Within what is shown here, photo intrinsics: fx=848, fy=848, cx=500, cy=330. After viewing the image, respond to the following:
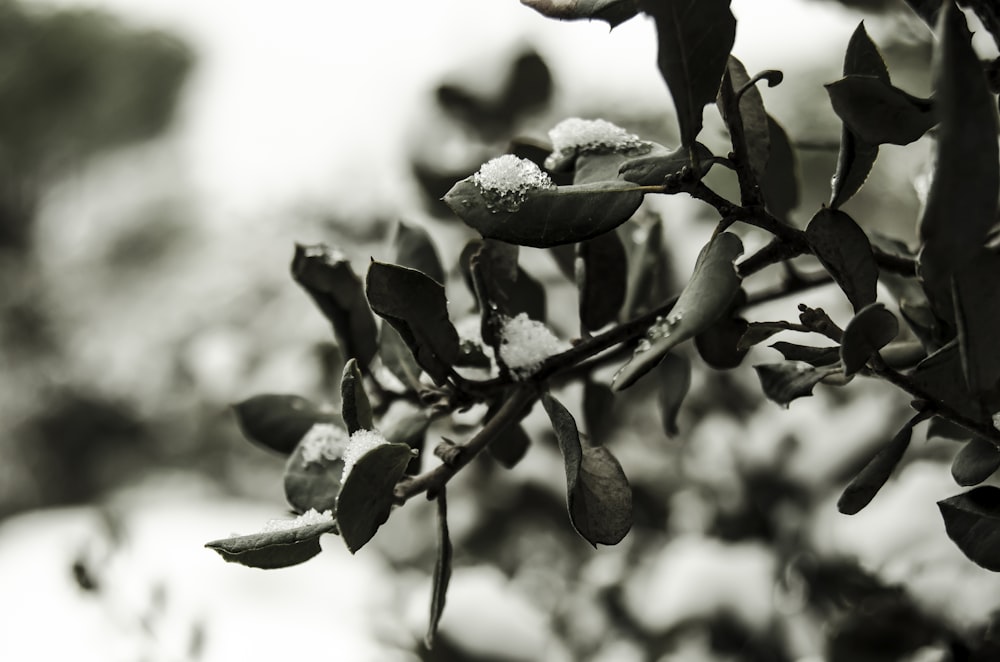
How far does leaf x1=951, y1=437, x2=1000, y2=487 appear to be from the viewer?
1.32 feet

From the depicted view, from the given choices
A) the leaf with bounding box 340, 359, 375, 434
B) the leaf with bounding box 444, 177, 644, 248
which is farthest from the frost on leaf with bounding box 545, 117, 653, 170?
the leaf with bounding box 340, 359, 375, 434

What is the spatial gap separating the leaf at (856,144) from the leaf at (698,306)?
75 millimetres

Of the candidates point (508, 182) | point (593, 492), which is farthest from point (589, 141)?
point (593, 492)

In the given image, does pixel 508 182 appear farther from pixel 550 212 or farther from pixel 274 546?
pixel 274 546

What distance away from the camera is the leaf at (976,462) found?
402mm

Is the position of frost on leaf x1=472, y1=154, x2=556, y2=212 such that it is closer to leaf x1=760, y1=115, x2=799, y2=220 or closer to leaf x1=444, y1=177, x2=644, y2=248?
leaf x1=444, y1=177, x2=644, y2=248

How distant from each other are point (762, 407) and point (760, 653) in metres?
0.33

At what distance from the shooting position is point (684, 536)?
3.35 feet

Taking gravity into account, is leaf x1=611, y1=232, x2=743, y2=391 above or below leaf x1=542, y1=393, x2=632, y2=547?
above

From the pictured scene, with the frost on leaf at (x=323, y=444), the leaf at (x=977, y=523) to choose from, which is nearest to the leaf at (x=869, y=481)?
the leaf at (x=977, y=523)

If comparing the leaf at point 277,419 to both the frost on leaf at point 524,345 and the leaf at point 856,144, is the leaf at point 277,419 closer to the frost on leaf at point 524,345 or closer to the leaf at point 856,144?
the frost on leaf at point 524,345

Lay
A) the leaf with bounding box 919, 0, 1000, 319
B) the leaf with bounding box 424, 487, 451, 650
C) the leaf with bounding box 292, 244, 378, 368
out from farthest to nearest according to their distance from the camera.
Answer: the leaf with bounding box 292, 244, 378, 368, the leaf with bounding box 424, 487, 451, 650, the leaf with bounding box 919, 0, 1000, 319

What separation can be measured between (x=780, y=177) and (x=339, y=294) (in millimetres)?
321

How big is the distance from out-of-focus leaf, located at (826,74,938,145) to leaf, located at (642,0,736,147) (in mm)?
47
